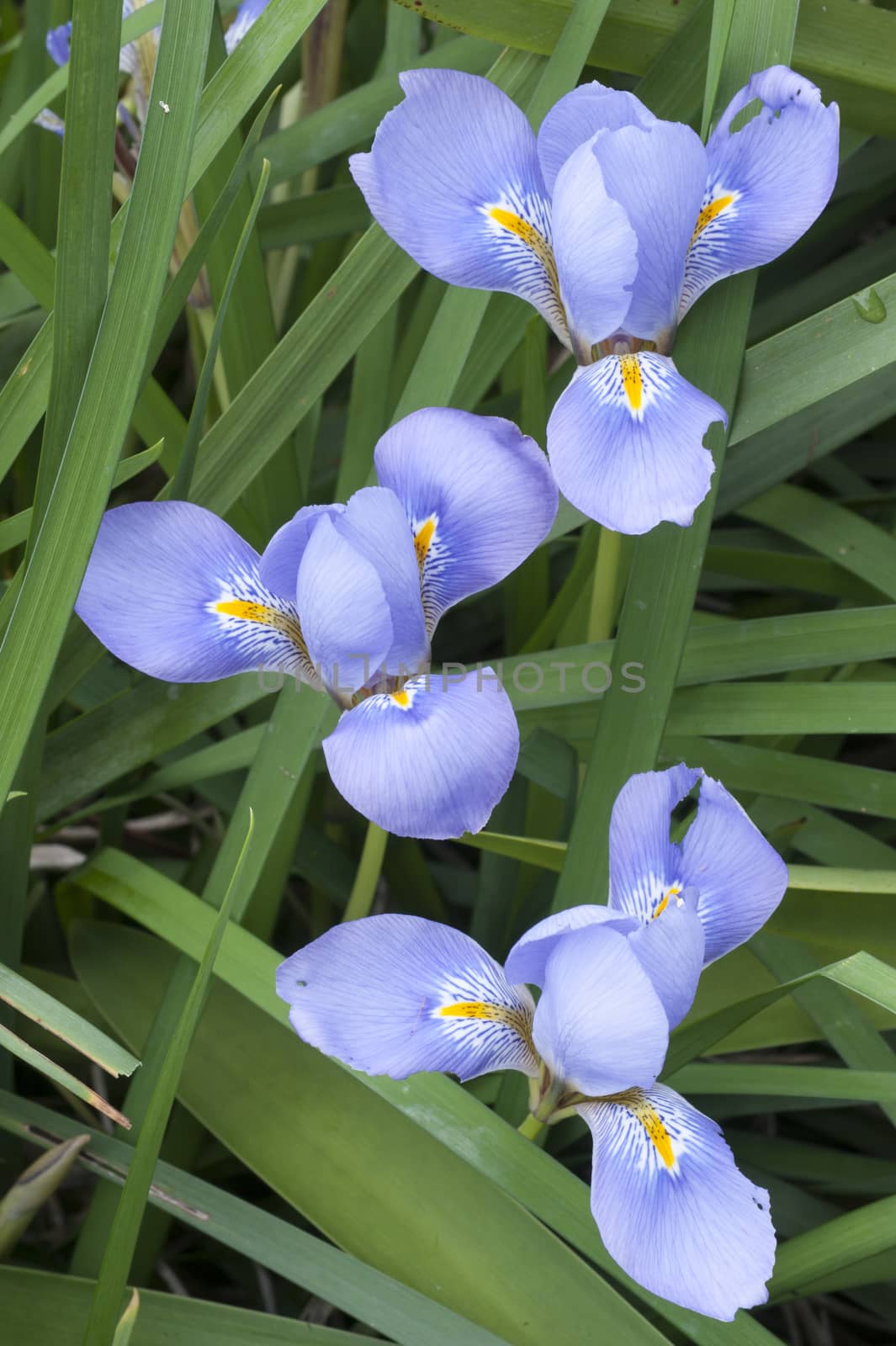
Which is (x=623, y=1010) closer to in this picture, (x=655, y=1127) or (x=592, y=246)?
(x=655, y=1127)

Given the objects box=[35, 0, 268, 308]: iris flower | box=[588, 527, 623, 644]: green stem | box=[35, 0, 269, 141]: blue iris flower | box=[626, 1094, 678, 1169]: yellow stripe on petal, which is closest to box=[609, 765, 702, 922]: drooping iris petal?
box=[626, 1094, 678, 1169]: yellow stripe on petal

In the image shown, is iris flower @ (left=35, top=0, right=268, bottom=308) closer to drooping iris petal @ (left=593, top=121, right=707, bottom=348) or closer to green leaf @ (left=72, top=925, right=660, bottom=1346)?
drooping iris petal @ (left=593, top=121, right=707, bottom=348)

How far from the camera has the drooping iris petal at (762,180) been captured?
0.65m

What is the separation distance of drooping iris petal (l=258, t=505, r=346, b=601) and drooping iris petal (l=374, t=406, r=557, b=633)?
0.20ft

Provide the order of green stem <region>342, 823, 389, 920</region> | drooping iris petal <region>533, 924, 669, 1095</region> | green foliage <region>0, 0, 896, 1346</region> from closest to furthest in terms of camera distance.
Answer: drooping iris petal <region>533, 924, 669, 1095</region> → green foliage <region>0, 0, 896, 1346</region> → green stem <region>342, 823, 389, 920</region>

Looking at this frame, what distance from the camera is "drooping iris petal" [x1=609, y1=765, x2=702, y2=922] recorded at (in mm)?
603

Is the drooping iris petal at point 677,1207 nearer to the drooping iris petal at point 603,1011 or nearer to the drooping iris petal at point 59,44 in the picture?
the drooping iris petal at point 603,1011

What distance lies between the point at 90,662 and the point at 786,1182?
0.75 meters

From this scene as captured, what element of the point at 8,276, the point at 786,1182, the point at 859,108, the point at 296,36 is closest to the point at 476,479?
the point at 296,36

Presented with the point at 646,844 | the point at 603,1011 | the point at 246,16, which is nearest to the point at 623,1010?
the point at 603,1011

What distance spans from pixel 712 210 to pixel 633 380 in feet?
0.44

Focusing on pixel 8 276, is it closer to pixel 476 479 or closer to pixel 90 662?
pixel 90 662

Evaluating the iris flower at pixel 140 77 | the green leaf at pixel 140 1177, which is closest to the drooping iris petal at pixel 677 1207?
the green leaf at pixel 140 1177

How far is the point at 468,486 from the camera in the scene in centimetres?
64
